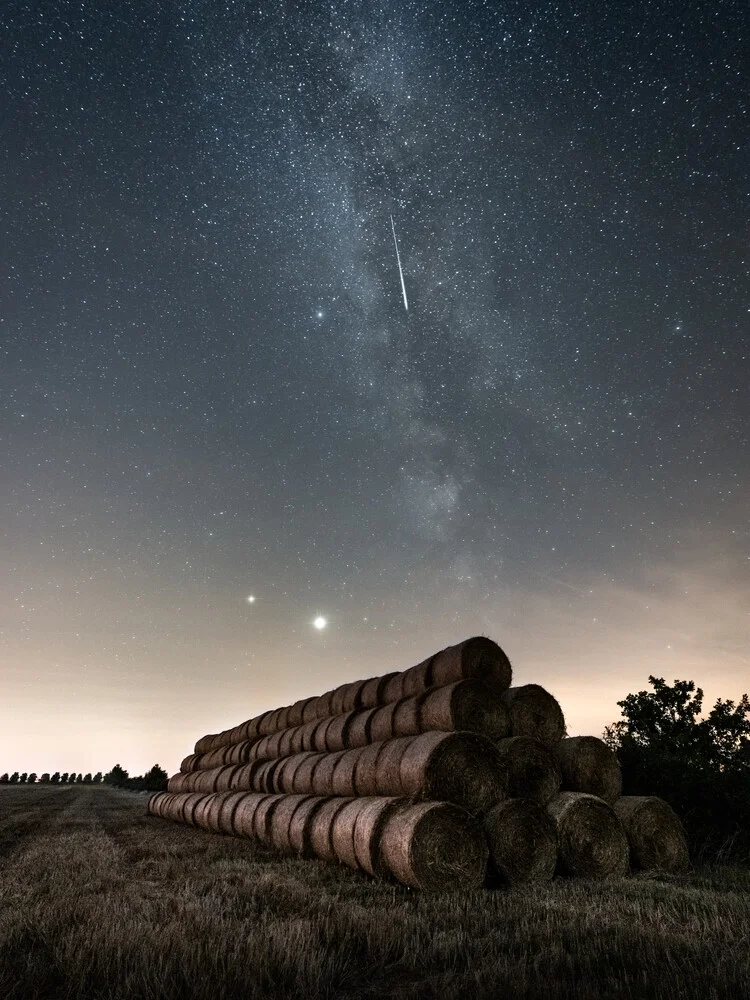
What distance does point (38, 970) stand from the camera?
4324 millimetres

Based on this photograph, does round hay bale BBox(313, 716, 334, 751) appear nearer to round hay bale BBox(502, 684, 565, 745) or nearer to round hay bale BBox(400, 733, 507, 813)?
round hay bale BBox(502, 684, 565, 745)

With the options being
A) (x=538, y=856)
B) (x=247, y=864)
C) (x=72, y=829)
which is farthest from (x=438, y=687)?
(x=72, y=829)

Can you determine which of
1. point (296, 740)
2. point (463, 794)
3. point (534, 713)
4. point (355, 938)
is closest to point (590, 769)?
point (534, 713)

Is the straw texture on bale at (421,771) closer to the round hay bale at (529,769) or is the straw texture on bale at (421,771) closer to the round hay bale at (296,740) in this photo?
the round hay bale at (529,769)

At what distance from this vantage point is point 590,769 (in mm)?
10023

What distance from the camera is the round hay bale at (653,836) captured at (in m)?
9.38

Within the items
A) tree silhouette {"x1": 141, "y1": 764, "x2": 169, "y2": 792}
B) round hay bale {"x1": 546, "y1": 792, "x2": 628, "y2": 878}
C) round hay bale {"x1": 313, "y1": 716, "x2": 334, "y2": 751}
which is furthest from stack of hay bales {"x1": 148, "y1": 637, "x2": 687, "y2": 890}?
tree silhouette {"x1": 141, "y1": 764, "x2": 169, "y2": 792}

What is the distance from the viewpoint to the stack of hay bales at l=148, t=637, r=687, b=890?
8.13 meters

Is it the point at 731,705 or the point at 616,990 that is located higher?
the point at 731,705

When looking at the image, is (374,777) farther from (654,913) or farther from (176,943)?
(176,943)

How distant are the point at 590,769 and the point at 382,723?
3644 millimetres

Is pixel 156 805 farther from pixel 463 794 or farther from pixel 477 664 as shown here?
pixel 463 794

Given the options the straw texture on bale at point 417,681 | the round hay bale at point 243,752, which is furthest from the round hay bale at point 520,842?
the round hay bale at point 243,752

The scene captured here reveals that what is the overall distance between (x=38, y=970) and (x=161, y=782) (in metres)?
60.0
